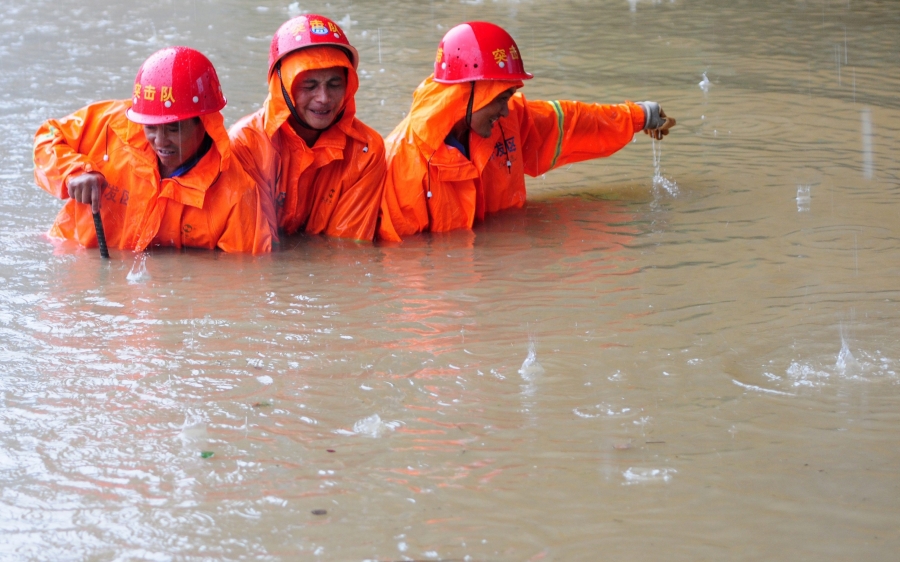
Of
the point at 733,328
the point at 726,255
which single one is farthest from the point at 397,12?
the point at 733,328

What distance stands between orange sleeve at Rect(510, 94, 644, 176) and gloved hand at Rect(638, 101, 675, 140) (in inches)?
1.7

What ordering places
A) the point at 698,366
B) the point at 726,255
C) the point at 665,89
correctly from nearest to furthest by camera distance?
the point at 698,366, the point at 726,255, the point at 665,89

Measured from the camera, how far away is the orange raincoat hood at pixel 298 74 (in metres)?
4.85

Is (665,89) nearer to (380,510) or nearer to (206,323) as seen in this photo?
(206,323)

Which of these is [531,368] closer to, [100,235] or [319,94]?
[319,94]

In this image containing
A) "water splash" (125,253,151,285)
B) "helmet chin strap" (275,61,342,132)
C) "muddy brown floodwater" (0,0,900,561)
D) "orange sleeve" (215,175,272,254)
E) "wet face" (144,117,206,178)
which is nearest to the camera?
"muddy brown floodwater" (0,0,900,561)

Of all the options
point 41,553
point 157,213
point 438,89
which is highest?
point 438,89

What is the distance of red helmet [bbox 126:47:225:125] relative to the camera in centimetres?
449

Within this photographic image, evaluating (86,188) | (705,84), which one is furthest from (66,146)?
(705,84)

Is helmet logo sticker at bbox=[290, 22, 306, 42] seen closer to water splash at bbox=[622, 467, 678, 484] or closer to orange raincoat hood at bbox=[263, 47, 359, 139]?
orange raincoat hood at bbox=[263, 47, 359, 139]

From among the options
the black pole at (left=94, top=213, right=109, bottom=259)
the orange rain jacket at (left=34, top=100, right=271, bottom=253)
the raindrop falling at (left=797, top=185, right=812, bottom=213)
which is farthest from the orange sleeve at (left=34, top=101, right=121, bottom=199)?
the raindrop falling at (left=797, top=185, right=812, bottom=213)

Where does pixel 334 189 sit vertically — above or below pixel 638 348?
above

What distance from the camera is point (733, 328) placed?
3764 mm

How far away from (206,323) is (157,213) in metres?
1.04
